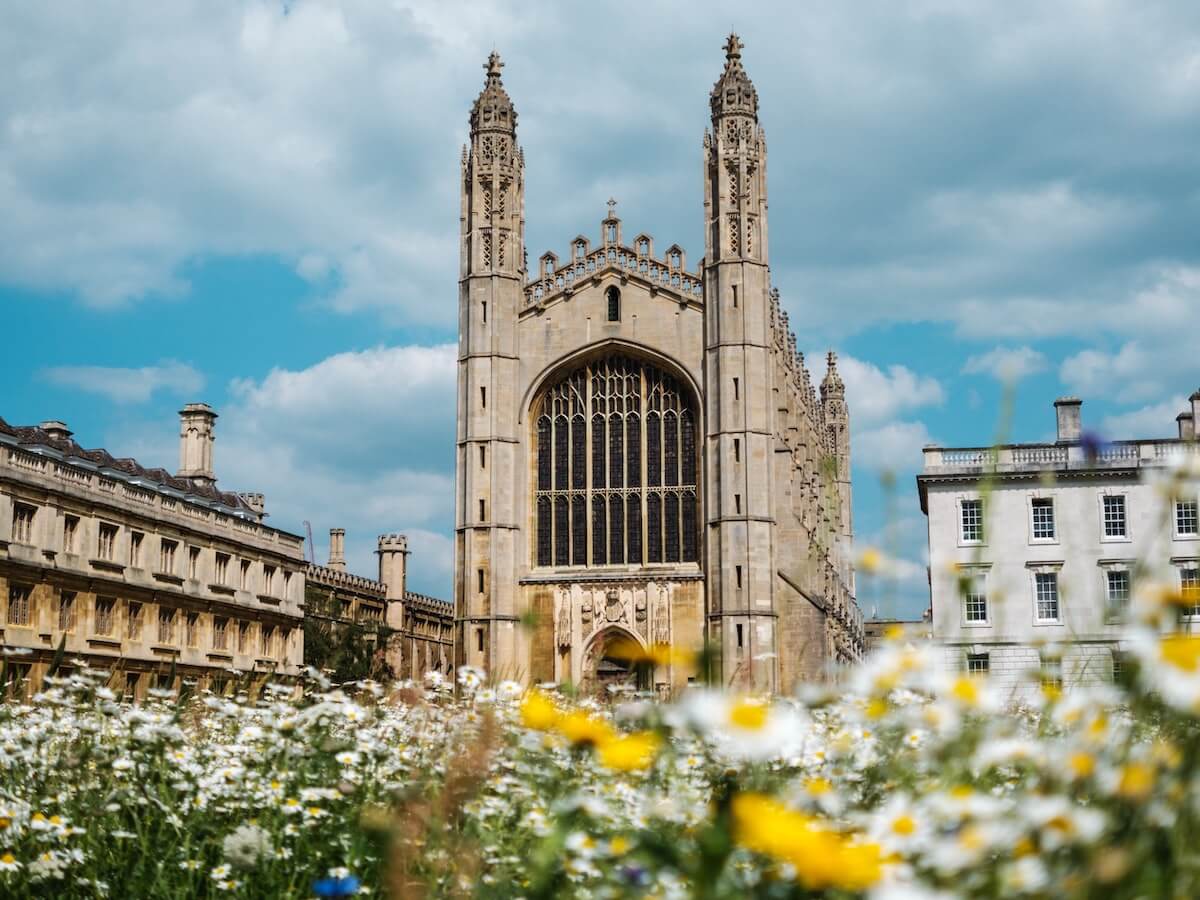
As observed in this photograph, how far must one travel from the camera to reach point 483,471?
48.8 metres

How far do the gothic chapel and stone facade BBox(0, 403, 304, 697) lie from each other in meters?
7.29

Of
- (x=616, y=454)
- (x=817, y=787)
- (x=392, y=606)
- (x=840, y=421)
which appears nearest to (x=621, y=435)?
(x=616, y=454)

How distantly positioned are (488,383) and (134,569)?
44.0 ft

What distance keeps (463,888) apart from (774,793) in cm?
174

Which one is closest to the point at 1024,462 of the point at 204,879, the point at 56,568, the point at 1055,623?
the point at 1055,623

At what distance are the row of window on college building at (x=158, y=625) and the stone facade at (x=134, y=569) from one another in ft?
0.13

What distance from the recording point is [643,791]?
5.91 m

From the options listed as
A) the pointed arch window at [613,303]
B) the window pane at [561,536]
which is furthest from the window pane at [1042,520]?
the window pane at [561,536]

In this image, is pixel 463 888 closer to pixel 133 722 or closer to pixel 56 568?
pixel 133 722

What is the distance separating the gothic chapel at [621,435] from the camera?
4709 cm

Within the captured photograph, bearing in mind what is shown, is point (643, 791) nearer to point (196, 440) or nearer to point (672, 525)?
point (672, 525)

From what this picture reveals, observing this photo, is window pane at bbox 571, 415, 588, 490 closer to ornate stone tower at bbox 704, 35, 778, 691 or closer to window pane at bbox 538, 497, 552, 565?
window pane at bbox 538, 497, 552, 565

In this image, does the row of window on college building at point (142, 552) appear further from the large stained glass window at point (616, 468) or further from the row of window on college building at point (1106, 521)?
the row of window on college building at point (1106, 521)

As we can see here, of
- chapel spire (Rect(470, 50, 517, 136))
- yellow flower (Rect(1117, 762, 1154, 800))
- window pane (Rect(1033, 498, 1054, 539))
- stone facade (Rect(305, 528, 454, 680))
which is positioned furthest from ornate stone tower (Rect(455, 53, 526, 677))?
yellow flower (Rect(1117, 762, 1154, 800))
